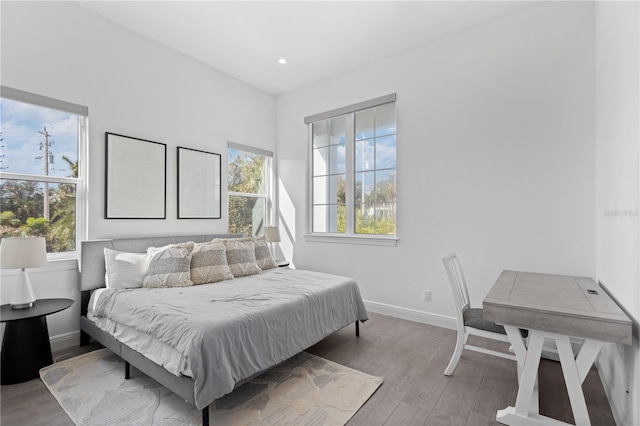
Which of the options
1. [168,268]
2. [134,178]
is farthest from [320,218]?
[134,178]

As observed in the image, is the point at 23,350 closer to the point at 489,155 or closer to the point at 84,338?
the point at 84,338

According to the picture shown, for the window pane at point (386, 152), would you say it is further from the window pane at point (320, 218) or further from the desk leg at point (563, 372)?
the desk leg at point (563, 372)

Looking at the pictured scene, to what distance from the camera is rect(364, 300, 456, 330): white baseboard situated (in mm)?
3289

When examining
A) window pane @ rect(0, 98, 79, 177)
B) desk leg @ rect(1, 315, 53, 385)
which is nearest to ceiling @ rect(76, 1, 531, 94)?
window pane @ rect(0, 98, 79, 177)

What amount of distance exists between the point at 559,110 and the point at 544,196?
77 cm

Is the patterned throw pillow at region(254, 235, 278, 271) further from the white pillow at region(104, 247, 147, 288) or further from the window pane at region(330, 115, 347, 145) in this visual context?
the window pane at region(330, 115, 347, 145)

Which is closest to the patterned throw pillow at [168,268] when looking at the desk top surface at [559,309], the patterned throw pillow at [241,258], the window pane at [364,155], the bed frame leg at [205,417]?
the patterned throw pillow at [241,258]

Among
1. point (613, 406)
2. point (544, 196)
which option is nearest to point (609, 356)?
point (613, 406)

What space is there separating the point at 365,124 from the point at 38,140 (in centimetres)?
342

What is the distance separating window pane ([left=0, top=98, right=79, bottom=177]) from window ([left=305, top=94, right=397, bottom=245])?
2803 mm

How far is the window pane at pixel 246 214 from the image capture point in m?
4.41

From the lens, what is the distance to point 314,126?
15.0 ft

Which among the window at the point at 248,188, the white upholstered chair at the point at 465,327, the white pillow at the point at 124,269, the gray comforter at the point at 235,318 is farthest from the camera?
the window at the point at 248,188

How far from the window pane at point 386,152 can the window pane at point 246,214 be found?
2.00 metres
